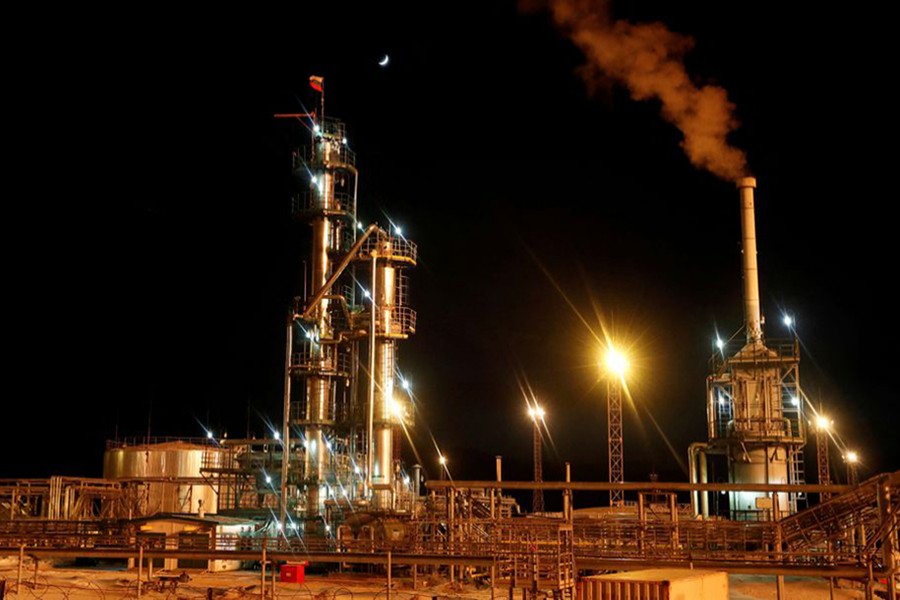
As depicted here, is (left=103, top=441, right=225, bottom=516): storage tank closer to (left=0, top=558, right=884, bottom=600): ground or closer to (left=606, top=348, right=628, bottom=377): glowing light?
(left=0, top=558, right=884, bottom=600): ground

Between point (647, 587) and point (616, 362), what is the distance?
36979 millimetres

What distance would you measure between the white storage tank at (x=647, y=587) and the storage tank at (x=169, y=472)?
36601 mm

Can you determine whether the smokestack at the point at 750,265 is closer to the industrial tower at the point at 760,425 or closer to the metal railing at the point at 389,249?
the industrial tower at the point at 760,425

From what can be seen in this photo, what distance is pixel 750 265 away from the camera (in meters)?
55.0

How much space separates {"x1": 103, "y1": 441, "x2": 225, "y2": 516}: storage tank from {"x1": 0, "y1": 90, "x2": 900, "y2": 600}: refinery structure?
0.11m

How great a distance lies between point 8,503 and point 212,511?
10992 millimetres

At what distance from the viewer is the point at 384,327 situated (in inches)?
1884

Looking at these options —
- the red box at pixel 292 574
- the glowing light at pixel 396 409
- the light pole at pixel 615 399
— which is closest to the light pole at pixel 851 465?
the light pole at pixel 615 399

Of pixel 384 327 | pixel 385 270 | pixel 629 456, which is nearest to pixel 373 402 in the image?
pixel 384 327

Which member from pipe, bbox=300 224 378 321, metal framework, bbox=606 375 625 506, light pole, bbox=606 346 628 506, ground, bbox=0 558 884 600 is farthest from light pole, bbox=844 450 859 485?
pipe, bbox=300 224 378 321

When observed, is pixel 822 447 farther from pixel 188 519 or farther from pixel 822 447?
pixel 188 519

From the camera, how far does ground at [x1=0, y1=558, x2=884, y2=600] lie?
31703 millimetres

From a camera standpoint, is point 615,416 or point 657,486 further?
point 615,416

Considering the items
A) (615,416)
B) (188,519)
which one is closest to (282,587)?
(188,519)
